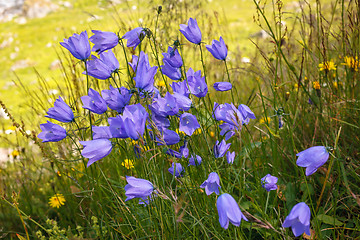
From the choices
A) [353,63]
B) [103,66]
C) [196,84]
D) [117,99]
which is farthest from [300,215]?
[353,63]

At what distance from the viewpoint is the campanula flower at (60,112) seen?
123cm

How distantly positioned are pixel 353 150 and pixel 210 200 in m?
0.94

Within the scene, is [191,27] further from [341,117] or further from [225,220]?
[341,117]

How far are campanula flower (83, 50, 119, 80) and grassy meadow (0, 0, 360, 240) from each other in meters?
0.05

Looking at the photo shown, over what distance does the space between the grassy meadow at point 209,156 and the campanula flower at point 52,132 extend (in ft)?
0.10

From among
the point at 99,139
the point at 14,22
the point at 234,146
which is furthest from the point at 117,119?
the point at 14,22

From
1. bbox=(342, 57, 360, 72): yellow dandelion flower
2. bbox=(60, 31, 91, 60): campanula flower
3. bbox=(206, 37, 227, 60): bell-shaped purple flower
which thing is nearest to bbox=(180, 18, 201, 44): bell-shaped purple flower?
bbox=(206, 37, 227, 60): bell-shaped purple flower

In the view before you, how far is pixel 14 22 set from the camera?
13664 mm

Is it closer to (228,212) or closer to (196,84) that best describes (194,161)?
(196,84)

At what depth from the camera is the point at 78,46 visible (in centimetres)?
125

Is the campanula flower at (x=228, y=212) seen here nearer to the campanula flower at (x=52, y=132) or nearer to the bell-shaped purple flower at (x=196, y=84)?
the bell-shaped purple flower at (x=196, y=84)

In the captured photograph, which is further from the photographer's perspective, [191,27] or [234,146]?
[234,146]

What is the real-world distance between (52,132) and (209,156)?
A: 2.45 ft

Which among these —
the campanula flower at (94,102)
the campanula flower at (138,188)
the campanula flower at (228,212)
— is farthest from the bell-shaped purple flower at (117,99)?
the campanula flower at (228,212)
